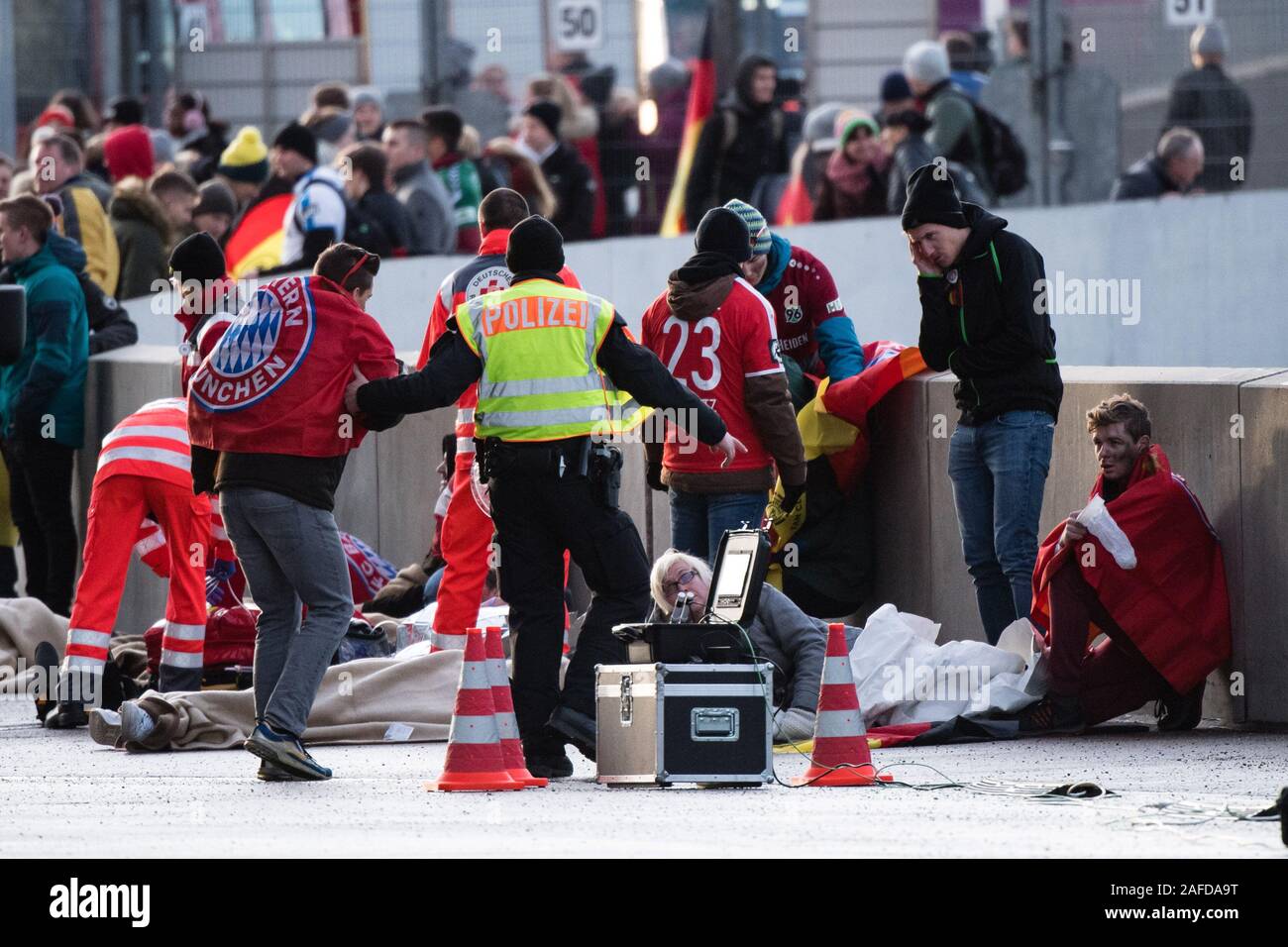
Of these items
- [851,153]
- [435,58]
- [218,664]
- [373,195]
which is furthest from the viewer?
[435,58]

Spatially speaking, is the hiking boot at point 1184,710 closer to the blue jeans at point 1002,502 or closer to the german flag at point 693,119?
→ the blue jeans at point 1002,502

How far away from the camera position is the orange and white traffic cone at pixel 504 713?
8227 mm

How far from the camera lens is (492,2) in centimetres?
1969

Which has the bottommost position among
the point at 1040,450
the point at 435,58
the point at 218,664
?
the point at 218,664

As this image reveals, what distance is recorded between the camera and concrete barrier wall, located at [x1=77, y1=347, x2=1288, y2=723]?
944cm

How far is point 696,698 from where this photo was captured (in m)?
8.09

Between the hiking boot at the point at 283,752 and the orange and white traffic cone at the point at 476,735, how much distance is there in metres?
0.57

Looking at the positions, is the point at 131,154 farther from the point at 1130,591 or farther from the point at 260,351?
the point at 1130,591

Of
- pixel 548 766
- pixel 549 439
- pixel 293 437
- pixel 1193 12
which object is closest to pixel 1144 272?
pixel 1193 12

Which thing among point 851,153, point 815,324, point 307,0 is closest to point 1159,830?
point 815,324

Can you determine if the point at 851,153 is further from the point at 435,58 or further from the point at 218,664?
the point at 218,664

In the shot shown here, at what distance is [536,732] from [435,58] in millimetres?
11619

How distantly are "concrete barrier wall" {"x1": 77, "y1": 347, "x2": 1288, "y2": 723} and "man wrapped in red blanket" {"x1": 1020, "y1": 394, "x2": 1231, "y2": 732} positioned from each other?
0.47 feet

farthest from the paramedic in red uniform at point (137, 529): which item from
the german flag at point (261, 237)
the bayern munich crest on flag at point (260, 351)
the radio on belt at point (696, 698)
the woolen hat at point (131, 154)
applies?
the woolen hat at point (131, 154)
